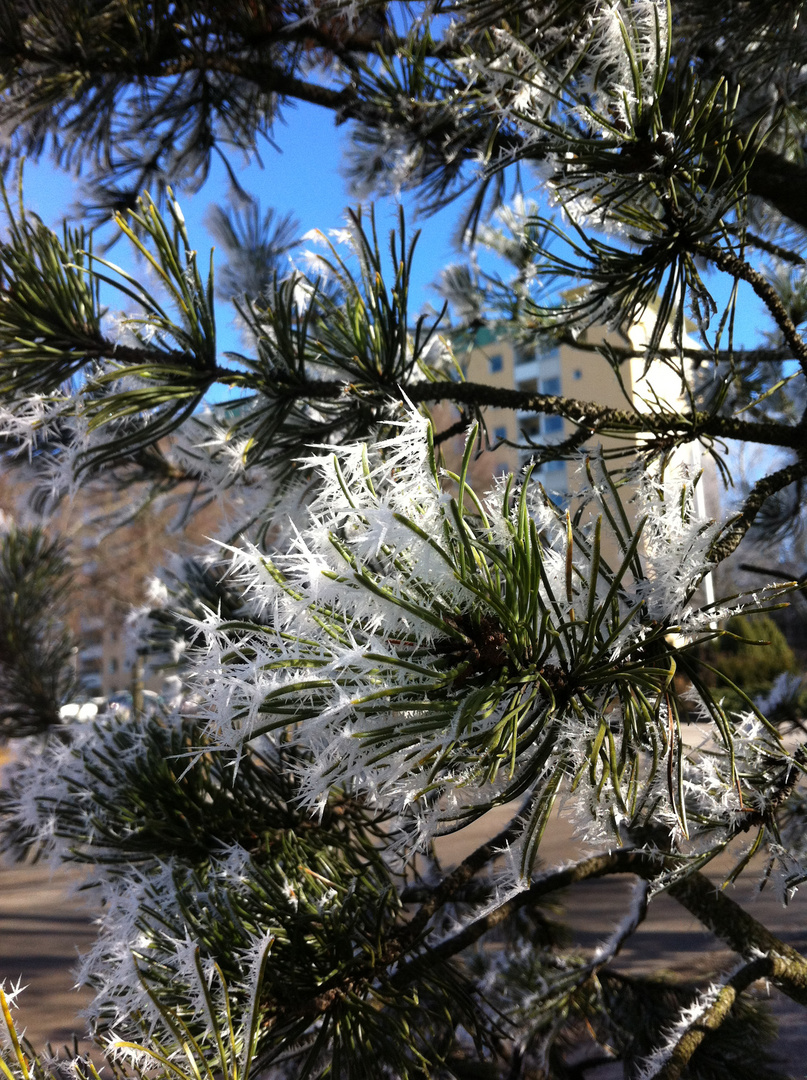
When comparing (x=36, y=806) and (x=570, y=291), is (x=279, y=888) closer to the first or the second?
(x=36, y=806)

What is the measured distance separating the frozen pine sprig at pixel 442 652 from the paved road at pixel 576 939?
1.12 metres

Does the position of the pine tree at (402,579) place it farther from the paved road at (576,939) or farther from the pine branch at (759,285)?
the paved road at (576,939)

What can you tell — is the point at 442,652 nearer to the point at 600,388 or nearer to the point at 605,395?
the point at 605,395

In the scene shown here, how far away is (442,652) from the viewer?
30 centimetres

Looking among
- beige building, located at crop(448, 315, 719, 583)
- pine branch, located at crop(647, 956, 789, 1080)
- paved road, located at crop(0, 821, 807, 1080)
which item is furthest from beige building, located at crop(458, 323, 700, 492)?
paved road, located at crop(0, 821, 807, 1080)

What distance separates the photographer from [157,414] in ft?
1.85

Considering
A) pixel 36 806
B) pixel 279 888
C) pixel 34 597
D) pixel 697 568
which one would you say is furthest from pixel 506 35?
pixel 34 597

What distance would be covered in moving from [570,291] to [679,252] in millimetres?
320

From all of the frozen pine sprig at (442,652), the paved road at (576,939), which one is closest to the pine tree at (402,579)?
the frozen pine sprig at (442,652)

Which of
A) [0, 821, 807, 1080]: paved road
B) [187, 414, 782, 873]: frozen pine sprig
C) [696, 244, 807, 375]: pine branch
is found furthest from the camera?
[0, 821, 807, 1080]: paved road

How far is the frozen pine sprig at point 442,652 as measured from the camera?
27cm

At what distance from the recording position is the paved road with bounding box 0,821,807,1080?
155 cm

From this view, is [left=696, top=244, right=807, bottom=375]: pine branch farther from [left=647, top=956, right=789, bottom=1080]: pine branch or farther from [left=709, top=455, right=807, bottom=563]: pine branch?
[left=647, top=956, right=789, bottom=1080]: pine branch

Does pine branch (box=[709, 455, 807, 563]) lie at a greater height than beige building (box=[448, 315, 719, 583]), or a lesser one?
Answer: lesser
